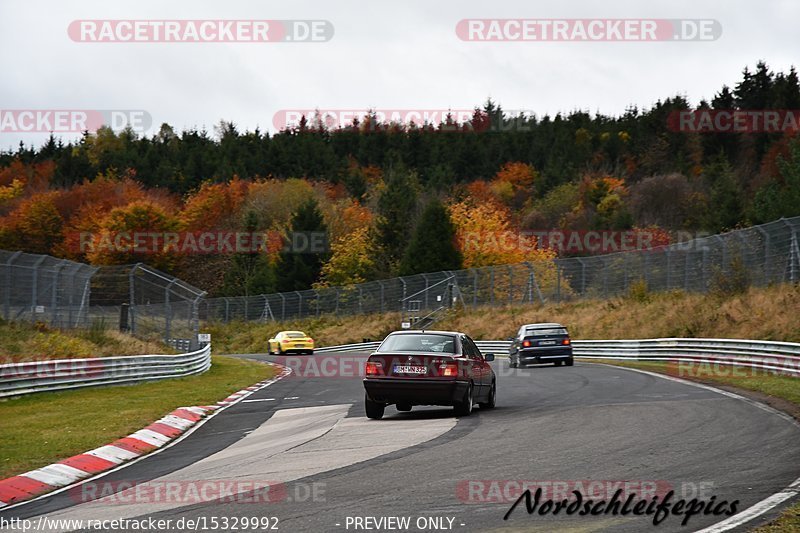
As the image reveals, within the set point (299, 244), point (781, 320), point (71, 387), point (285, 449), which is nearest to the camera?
point (285, 449)

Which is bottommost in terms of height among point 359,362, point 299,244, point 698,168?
point 359,362

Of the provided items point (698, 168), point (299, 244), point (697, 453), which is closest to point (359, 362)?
point (697, 453)

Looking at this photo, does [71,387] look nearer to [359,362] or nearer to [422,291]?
[359,362]

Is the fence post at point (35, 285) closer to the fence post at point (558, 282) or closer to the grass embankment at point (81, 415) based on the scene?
the grass embankment at point (81, 415)

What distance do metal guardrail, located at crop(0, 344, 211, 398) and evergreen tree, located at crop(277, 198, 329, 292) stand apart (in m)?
56.3

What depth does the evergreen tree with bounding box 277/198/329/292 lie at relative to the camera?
3413 inches

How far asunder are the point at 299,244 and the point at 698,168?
153 ft

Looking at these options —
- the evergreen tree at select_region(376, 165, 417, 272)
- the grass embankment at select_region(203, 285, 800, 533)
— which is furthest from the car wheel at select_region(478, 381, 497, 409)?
the evergreen tree at select_region(376, 165, 417, 272)

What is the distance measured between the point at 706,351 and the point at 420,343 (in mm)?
15948

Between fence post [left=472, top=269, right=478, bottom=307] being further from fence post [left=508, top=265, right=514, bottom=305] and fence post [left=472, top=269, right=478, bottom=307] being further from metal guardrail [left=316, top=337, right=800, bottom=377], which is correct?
metal guardrail [left=316, top=337, right=800, bottom=377]

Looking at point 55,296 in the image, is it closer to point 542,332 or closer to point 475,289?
point 542,332

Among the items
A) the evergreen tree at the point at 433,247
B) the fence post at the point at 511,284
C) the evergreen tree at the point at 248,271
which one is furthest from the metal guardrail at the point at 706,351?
the evergreen tree at the point at 248,271

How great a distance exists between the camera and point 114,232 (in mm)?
90875

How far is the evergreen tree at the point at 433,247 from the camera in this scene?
7525 centimetres
